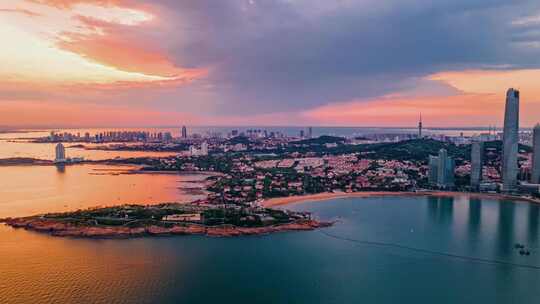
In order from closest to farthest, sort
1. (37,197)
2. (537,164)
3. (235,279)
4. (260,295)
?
1. (260,295)
2. (235,279)
3. (37,197)
4. (537,164)

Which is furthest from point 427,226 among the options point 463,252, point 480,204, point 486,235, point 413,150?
point 413,150

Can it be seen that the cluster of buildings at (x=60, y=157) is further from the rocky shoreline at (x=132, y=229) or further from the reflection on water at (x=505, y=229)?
the reflection on water at (x=505, y=229)

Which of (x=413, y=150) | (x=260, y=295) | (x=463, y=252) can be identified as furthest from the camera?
(x=413, y=150)

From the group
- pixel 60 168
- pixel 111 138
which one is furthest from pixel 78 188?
pixel 111 138

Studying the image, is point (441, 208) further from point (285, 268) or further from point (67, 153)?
point (67, 153)

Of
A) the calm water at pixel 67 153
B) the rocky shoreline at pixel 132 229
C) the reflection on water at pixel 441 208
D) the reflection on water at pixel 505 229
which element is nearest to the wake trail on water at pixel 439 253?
the reflection on water at pixel 505 229

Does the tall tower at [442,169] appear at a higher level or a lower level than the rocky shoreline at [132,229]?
higher

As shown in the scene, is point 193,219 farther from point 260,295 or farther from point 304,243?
point 260,295
